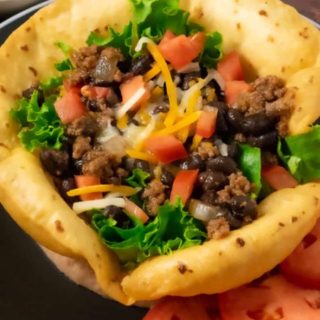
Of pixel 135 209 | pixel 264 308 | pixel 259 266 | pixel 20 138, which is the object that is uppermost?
pixel 20 138

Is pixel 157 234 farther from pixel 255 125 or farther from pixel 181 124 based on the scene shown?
pixel 255 125

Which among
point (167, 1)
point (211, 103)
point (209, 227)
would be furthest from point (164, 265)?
point (167, 1)

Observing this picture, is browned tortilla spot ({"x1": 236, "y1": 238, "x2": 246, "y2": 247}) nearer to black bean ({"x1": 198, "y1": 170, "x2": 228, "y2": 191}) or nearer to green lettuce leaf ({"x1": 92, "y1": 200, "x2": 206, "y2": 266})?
green lettuce leaf ({"x1": 92, "y1": 200, "x2": 206, "y2": 266})

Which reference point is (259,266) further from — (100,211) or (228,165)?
(100,211)

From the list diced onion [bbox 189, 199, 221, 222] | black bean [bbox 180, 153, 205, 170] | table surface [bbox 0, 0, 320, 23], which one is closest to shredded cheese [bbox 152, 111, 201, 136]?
black bean [bbox 180, 153, 205, 170]

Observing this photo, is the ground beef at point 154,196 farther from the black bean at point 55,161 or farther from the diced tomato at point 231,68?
the diced tomato at point 231,68

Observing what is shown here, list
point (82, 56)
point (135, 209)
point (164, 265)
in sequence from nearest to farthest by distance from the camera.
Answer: point (164, 265)
point (135, 209)
point (82, 56)

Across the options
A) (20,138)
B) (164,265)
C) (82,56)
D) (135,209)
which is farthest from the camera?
(82,56)
